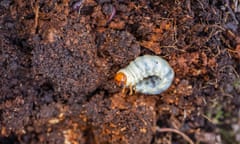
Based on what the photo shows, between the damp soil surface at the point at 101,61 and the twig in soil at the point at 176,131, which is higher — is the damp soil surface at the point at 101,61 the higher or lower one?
the higher one

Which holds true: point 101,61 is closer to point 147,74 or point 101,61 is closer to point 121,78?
point 121,78

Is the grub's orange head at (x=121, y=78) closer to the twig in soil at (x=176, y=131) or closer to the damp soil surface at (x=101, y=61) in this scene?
the damp soil surface at (x=101, y=61)

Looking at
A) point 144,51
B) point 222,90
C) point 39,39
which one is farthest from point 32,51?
point 222,90

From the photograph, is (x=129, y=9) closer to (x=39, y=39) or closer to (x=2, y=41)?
(x=39, y=39)

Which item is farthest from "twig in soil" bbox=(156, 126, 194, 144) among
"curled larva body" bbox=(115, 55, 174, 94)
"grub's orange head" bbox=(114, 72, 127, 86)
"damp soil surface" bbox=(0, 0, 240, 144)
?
"grub's orange head" bbox=(114, 72, 127, 86)

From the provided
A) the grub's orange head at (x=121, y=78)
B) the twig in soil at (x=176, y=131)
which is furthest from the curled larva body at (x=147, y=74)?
the twig in soil at (x=176, y=131)

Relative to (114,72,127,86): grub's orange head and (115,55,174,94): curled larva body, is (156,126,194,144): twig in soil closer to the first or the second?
(115,55,174,94): curled larva body
